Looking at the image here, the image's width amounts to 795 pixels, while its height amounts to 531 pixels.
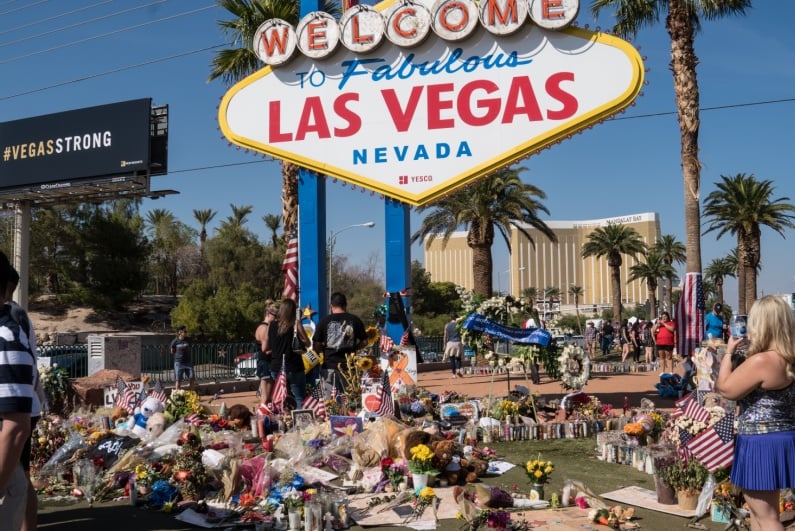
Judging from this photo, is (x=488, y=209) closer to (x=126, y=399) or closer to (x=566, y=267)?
(x=126, y=399)

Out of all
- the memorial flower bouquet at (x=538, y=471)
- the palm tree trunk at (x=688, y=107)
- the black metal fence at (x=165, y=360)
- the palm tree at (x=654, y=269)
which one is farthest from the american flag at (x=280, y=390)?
the palm tree at (x=654, y=269)

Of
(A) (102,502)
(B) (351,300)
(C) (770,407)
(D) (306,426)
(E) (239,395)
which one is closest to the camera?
(C) (770,407)

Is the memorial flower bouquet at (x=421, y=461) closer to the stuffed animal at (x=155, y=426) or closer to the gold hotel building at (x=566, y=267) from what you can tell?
the stuffed animal at (x=155, y=426)

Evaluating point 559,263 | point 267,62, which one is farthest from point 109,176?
point 559,263

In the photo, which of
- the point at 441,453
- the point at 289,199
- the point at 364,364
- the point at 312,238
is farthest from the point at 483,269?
the point at 441,453

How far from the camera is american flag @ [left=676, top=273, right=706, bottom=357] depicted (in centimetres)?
1459

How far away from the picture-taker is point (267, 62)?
537 inches

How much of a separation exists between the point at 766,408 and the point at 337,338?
7.08 m

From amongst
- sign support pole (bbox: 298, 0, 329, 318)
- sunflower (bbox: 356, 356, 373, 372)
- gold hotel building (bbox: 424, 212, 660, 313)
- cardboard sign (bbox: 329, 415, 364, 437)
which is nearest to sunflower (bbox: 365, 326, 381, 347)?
sunflower (bbox: 356, 356, 373, 372)

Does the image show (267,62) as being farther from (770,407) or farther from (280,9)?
(770,407)

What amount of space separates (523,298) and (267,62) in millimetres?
6563

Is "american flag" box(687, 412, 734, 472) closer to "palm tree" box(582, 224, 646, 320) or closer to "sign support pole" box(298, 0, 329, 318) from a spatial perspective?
"sign support pole" box(298, 0, 329, 318)

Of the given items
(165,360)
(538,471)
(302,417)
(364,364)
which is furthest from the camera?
(165,360)

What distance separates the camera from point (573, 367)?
1017 centimetres
